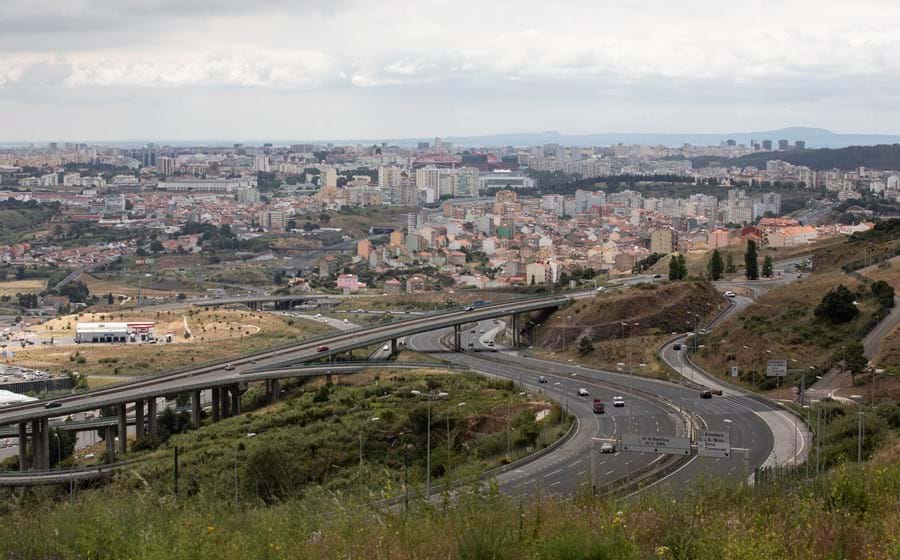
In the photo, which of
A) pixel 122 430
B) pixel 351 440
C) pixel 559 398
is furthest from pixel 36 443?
pixel 559 398

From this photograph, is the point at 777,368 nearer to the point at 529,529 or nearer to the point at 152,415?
the point at 152,415

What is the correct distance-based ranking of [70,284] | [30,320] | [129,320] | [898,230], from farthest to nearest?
[70,284] < [30,320] < [129,320] < [898,230]

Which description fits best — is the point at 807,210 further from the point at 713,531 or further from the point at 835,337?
the point at 713,531

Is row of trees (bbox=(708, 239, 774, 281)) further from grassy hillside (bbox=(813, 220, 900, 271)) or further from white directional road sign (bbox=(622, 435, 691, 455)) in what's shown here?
white directional road sign (bbox=(622, 435, 691, 455))

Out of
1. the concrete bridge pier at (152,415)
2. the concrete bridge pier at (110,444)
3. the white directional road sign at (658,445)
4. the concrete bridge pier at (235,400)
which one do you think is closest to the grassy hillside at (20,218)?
the concrete bridge pier at (235,400)

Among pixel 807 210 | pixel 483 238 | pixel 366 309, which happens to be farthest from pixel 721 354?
pixel 807 210
